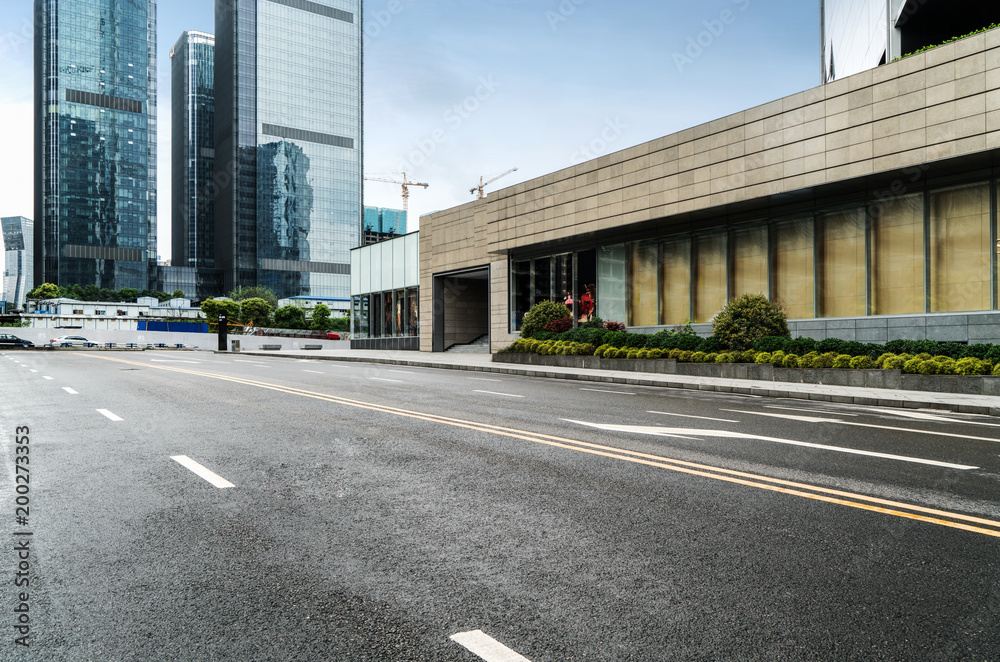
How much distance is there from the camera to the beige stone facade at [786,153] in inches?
741

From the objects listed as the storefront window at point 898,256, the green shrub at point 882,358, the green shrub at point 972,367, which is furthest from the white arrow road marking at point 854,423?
the storefront window at point 898,256

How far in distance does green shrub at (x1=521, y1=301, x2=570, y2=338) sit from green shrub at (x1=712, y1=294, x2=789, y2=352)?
9.74 metres

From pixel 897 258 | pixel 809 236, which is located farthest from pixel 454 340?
pixel 897 258

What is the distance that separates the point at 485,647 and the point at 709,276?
1037 inches

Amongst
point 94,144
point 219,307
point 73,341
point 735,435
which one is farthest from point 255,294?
point 735,435

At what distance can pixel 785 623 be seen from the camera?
3.35 meters

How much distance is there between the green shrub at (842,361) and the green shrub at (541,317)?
14.0 metres

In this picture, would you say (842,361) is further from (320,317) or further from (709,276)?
(320,317)

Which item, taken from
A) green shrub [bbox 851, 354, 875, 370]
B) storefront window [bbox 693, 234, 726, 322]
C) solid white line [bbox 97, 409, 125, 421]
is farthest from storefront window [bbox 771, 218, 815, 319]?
solid white line [bbox 97, 409, 125, 421]

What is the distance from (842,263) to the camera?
23.5 metres

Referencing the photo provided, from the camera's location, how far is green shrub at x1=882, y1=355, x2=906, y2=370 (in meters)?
17.0

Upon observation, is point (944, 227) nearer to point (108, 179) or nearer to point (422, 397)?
point (422, 397)

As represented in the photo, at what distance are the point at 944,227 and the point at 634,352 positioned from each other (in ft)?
33.0

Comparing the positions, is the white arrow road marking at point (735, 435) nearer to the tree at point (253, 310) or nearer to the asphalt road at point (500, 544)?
the asphalt road at point (500, 544)
